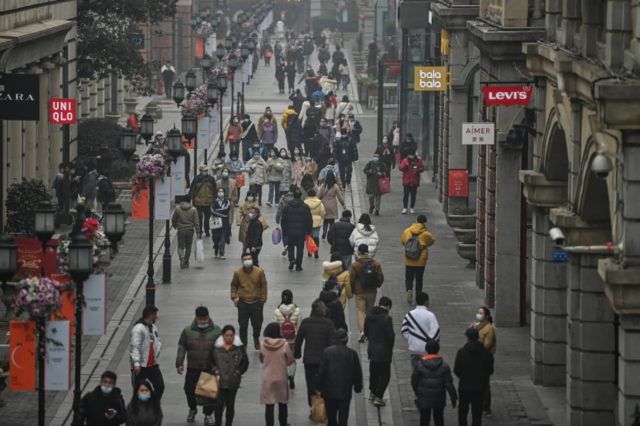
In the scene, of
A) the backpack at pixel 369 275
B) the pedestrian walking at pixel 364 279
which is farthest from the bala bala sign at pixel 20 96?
the backpack at pixel 369 275

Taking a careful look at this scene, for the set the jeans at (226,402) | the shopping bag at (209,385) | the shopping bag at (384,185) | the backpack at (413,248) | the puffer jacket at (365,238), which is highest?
the shopping bag at (384,185)

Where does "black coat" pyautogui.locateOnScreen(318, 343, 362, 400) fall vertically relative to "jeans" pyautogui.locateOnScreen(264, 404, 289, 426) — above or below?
above

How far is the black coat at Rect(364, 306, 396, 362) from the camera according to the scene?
90.0ft

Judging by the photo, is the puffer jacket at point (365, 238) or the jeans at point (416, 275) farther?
the jeans at point (416, 275)

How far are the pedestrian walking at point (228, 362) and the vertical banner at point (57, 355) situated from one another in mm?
2355

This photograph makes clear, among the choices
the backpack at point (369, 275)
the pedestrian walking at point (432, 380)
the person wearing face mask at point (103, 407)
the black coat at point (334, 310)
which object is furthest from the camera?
the backpack at point (369, 275)

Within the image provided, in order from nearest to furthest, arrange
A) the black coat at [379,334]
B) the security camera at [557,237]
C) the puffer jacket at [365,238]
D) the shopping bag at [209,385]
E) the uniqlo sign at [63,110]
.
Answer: the security camera at [557,237] → the shopping bag at [209,385] → the black coat at [379,334] → the puffer jacket at [365,238] → the uniqlo sign at [63,110]

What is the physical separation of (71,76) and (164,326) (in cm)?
2247

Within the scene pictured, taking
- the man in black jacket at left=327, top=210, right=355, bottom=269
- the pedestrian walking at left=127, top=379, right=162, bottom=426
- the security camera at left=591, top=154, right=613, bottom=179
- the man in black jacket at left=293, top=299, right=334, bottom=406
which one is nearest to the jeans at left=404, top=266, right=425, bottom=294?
the man in black jacket at left=327, top=210, right=355, bottom=269

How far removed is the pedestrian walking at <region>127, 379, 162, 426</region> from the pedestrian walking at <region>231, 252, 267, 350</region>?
6.82 meters

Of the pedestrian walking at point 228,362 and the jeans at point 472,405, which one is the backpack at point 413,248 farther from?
the pedestrian walking at point 228,362

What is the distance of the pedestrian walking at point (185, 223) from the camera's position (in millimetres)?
38750

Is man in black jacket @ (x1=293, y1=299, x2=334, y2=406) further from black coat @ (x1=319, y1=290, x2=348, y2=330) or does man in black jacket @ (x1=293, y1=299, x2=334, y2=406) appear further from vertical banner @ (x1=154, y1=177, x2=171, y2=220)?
vertical banner @ (x1=154, y1=177, x2=171, y2=220)

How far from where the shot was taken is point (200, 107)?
53.8 meters
